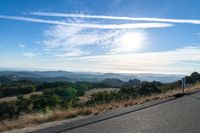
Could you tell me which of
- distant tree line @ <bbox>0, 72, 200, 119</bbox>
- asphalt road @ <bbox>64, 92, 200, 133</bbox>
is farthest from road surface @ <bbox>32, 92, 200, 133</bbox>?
distant tree line @ <bbox>0, 72, 200, 119</bbox>

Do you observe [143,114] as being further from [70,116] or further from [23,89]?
[23,89]

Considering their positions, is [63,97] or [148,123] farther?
[63,97]

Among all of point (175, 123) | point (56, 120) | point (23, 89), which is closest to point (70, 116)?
point (56, 120)

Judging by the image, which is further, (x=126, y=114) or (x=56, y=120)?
(x=126, y=114)

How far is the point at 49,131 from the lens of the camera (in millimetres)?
7691

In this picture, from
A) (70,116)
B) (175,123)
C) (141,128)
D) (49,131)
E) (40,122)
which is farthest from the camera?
(70,116)

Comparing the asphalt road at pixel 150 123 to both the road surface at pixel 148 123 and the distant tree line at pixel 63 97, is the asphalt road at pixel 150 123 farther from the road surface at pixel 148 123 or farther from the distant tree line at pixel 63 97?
the distant tree line at pixel 63 97

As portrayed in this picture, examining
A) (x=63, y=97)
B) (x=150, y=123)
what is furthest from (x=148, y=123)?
(x=63, y=97)

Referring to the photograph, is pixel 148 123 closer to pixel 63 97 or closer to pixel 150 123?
pixel 150 123

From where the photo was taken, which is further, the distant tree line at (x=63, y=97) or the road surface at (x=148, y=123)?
the distant tree line at (x=63, y=97)

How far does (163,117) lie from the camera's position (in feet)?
33.3

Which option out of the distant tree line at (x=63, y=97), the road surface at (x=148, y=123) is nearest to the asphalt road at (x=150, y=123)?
the road surface at (x=148, y=123)

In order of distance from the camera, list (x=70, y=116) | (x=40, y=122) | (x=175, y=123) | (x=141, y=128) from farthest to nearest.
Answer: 1. (x=70, y=116)
2. (x=40, y=122)
3. (x=175, y=123)
4. (x=141, y=128)

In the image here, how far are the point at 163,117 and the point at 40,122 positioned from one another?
3.73 m
